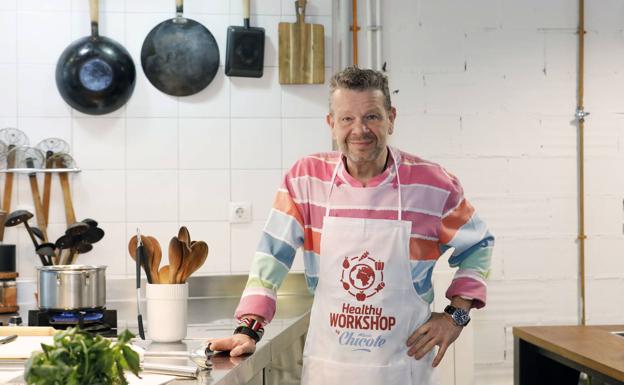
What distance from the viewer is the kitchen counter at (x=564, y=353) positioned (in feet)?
8.59

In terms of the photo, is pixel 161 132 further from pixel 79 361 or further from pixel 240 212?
pixel 79 361

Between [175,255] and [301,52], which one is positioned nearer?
[175,255]

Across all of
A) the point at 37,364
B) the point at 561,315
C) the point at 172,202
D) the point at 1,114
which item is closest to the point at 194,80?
the point at 172,202

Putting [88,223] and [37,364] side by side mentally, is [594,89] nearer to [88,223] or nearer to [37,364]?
[88,223]

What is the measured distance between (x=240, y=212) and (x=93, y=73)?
0.86 meters

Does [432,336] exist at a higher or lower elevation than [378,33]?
lower

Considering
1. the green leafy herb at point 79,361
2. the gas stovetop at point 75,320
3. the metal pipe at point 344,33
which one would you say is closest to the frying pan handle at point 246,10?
the metal pipe at point 344,33

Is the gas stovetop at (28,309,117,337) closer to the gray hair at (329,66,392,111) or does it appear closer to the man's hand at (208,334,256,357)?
the man's hand at (208,334,256,357)

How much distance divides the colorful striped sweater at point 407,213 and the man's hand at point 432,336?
2.8 inches

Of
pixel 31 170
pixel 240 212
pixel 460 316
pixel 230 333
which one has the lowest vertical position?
pixel 230 333

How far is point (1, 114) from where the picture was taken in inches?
138

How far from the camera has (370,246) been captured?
214 centimetres

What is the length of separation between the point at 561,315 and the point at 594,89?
3.61ft

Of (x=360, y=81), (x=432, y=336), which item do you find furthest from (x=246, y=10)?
(x=432, y=336)
